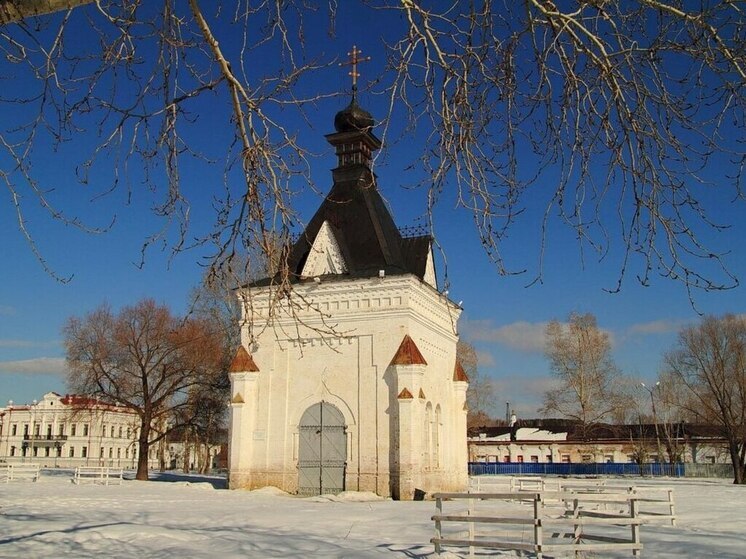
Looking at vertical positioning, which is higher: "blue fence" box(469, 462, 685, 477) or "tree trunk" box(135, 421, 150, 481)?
"tree trunk" box(135, 421, 150, 481)

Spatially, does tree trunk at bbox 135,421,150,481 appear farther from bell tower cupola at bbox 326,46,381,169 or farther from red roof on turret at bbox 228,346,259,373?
bell tower cupola at bbox 326,46,381,169

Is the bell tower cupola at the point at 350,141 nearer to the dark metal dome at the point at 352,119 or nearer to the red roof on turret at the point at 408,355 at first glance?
the dark metal dome at the point at 352,119

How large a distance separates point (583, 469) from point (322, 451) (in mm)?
33321

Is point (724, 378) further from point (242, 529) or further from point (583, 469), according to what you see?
point (242, 529)

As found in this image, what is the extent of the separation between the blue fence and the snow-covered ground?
31.2m

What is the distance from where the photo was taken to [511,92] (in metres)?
4.89

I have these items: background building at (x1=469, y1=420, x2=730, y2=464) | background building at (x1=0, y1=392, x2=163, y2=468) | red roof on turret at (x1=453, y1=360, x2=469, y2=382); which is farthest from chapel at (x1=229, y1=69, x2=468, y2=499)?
background building at (x1=0, y1=392, x2=163, y2=468)

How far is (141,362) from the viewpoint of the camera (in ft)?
99.3

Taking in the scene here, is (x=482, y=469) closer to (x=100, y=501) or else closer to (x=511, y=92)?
(x=100, y=501)

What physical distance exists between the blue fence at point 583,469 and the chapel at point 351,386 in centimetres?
2864

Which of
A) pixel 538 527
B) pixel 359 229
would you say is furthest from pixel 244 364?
pixel 538 527

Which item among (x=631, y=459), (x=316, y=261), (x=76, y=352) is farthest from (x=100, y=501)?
(x=631, y=459)

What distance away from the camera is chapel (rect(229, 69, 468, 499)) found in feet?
68.5

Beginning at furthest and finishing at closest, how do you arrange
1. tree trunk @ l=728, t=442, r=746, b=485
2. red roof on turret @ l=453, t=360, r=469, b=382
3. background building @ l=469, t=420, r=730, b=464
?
background building @ l=469, t=420, r=730, b=464
tree trunk @ l=728, t=442, r=746, b=485
red roof on turret @ l=453, t=360, r=469, b=382
